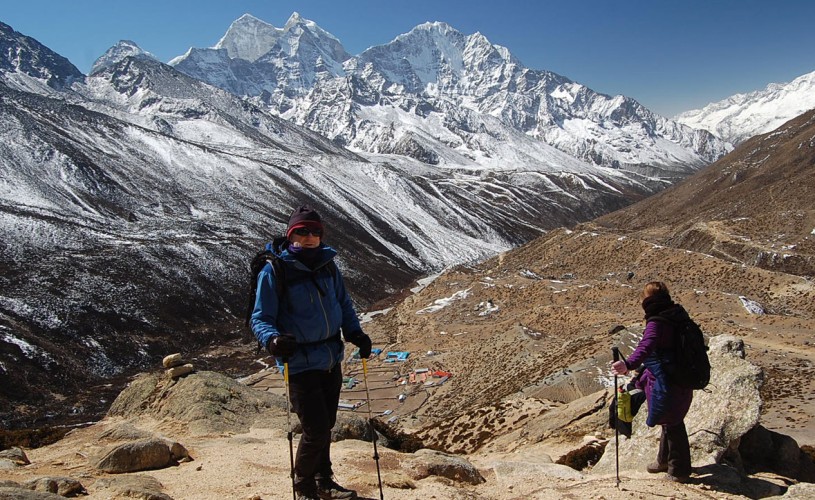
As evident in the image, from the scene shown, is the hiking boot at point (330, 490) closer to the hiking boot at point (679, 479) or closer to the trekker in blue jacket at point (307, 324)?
the trekker in blue jacket at point (307, 324)

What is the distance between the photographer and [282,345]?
648cm

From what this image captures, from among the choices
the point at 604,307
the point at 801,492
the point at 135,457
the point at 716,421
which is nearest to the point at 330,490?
the point at 135,457

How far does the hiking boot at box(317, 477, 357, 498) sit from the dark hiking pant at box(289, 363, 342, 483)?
12.9 inches

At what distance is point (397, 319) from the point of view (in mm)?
73812

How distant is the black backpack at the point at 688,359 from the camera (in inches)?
320

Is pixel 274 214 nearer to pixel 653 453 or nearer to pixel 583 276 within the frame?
pixel 583 276

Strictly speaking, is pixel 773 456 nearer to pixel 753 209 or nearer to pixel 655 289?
pixel 655 289

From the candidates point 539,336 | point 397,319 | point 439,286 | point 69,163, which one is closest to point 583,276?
point 439,286

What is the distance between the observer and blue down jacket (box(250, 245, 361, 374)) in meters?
6.82

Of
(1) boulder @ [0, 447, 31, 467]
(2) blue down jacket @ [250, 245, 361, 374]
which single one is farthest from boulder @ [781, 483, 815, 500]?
(1) boulder @ [0, 447, 31, 467]

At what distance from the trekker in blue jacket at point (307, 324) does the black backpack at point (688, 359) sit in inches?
211

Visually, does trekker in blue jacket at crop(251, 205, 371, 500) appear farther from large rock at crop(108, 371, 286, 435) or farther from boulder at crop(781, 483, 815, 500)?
large rock at crop(108, 371, 286, 435)

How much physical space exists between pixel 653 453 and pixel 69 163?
5467 inches

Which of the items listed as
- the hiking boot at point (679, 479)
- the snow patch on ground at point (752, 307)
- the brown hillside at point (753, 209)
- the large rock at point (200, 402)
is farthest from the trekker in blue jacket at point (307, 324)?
the brown hillside at point (753, 209)
